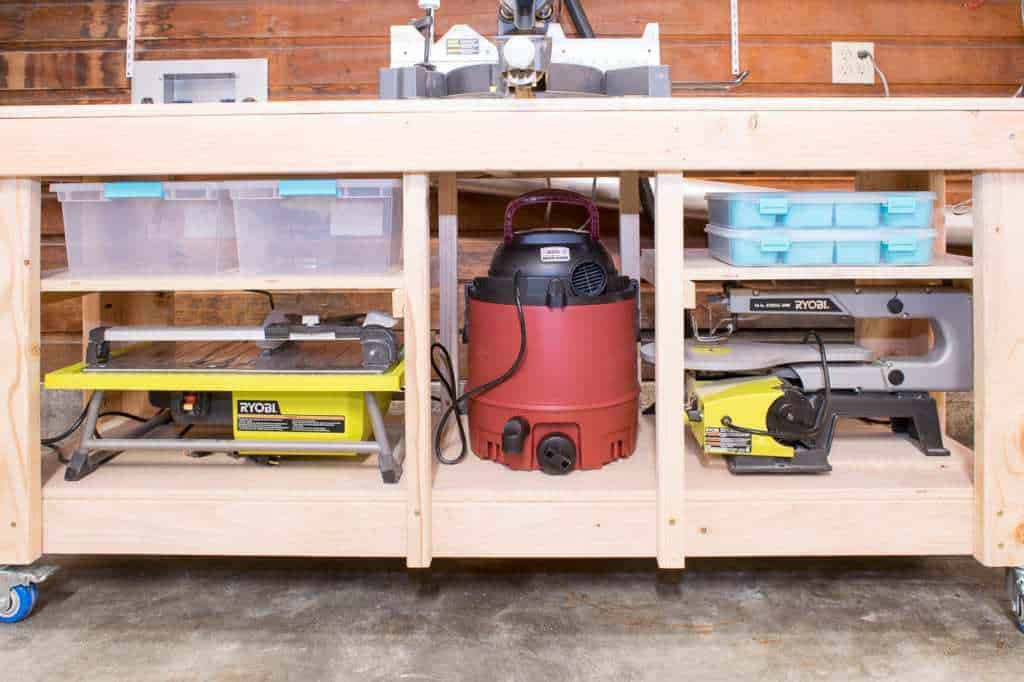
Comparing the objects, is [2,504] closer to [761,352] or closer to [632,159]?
[632,159]

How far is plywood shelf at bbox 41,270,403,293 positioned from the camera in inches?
42.1

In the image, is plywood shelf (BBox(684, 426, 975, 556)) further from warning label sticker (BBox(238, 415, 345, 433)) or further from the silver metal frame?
the silver metal frame

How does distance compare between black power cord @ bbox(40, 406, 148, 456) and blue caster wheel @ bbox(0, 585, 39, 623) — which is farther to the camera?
black power cord @ bbox(40, 406, 148, 456)

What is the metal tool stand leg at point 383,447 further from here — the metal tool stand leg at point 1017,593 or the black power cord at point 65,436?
the metal tool stand leg at point 1017,593

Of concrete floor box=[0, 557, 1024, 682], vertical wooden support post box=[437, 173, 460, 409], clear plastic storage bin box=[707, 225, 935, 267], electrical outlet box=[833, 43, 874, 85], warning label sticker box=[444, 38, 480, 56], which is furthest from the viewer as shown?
electrical outlet box=[833, 43, 874, 85]

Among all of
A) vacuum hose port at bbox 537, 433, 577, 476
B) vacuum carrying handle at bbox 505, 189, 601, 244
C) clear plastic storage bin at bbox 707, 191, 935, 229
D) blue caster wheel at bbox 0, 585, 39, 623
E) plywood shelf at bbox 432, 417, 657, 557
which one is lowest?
blue caster wheel at bbox 0, 585, 39, 623

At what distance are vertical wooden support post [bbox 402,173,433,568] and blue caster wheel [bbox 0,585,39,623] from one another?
56cm

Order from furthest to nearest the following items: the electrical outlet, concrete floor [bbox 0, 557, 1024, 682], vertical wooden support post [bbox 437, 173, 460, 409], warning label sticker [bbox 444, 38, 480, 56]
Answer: the electrical outlet → vertical wooden support post [bbox 437, 173, 460, 409] → warning label sticker [bbox 444, 38, 480, 56] → concrete floor [bbox 0, 557, 1024, 682]

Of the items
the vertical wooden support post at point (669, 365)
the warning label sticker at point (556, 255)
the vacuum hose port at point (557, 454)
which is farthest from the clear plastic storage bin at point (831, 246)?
the vacuum hose port at point (557, 454)

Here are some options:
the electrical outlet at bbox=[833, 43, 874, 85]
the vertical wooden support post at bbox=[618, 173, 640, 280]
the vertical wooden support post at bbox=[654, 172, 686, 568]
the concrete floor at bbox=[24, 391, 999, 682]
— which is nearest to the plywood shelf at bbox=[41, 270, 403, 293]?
the vertical wooden support post at bbox=[654, 172, 686, 568]

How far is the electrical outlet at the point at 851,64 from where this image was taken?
6.70 feet

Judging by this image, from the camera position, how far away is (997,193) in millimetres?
1040

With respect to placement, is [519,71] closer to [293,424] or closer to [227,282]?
[227,282]

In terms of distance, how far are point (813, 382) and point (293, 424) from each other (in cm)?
83
